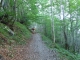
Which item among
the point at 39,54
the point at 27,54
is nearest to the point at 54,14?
the point at 39,54

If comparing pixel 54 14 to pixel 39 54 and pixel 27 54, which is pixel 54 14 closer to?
pixel 39 54

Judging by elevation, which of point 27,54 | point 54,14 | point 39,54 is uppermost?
point 54,14

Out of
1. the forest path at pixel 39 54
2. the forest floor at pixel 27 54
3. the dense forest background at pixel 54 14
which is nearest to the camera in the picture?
the forest floor at pixel 27 54

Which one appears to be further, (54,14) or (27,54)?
(54,14)

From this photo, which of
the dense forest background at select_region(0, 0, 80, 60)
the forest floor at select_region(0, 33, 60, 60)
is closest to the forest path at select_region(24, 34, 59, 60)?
the forest floor at select_region(0, 33, 60, 60)

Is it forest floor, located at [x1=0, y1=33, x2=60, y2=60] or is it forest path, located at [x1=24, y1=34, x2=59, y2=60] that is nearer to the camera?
forest floor, located at [x1=0, y1=33, x2=60, y2=60]

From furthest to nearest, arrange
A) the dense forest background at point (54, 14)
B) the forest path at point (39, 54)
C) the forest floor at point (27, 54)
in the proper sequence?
the dense forest background at point (54, 14), the forest path at point (39, 54), the forest floor at point (27, 54)

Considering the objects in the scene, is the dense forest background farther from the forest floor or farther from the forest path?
the forest floor

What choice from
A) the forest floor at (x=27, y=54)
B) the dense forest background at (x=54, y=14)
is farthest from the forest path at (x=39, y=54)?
the dense forest background at (x=54, y=14)

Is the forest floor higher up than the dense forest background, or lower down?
lower down

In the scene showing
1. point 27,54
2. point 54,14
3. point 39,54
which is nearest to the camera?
point 27,54

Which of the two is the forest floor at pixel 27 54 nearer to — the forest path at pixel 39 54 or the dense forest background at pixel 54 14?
the forest path at pixel 39 54

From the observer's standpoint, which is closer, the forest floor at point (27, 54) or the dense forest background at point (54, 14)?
the forest floor at point (27, 54)

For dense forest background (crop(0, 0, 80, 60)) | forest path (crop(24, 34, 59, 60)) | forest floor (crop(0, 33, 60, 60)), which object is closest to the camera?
forest floor (crop(0, 33, 60, 60))
